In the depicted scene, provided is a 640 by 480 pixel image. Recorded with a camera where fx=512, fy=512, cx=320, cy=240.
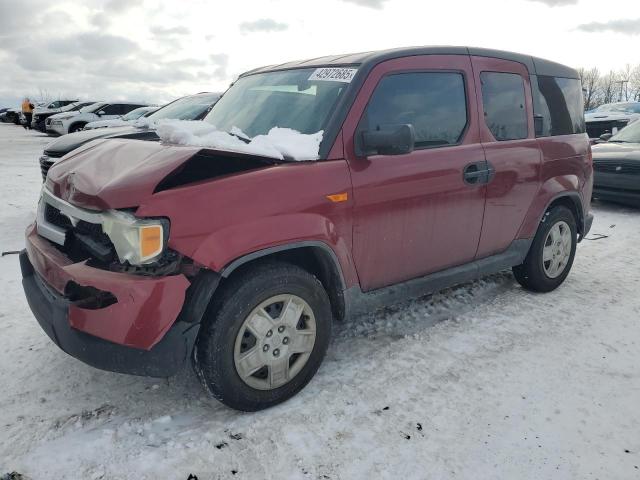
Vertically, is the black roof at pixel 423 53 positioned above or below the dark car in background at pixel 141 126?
above

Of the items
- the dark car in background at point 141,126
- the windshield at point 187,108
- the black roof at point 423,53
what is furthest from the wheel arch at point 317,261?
the windshield at point 187,108

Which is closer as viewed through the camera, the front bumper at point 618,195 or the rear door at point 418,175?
the rear door at point 418,175

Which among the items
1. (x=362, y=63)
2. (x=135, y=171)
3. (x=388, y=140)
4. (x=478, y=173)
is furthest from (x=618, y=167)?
(x=135, y=171)

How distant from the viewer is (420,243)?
329cm

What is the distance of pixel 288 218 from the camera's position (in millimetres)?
2602

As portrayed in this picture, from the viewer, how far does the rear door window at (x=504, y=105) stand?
371 centimetres

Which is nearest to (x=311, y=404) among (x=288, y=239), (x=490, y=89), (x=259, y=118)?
(x=288, y=239)

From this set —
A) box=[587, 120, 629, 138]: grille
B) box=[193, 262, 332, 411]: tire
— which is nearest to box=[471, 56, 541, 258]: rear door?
box=[193, 262, 332, 411]: tire

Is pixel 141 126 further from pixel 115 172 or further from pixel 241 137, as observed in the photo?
pixel 115 172

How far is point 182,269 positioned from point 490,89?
2.62 metres

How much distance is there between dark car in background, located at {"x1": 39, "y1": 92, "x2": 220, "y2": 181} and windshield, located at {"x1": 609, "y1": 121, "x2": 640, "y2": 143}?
22.3 ft

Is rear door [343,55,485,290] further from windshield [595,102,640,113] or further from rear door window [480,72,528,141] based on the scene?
windshield [595,102,640,113]

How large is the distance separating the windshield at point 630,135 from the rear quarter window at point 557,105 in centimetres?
484

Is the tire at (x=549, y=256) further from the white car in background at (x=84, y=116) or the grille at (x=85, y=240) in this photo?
the white car in background at (x=84, y=116)
